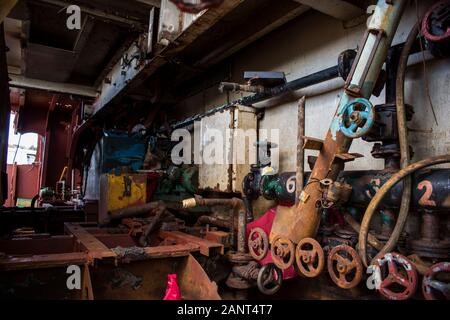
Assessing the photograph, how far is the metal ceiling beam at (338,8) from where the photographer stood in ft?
5.48

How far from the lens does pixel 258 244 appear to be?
63.4 inches

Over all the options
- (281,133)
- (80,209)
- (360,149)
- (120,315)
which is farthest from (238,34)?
(80,209)

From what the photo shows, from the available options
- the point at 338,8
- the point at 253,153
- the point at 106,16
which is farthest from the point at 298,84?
the point at 106,16

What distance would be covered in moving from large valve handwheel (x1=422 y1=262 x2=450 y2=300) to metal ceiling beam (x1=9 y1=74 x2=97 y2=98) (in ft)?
13.5

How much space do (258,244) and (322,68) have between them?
45.8 inches

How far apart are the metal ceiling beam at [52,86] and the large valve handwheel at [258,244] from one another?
11.0 ft

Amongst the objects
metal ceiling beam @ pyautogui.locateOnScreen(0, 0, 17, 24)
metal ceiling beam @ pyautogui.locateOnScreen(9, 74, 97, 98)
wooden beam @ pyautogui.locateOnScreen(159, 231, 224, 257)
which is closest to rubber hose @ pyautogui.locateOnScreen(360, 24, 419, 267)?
wooden beam @ pyautogui.locateOnScreen(159, 231, 224, 257)

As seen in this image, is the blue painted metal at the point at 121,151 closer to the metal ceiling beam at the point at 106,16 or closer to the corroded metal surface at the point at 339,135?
the metal ceiling beam at the point at 106,16

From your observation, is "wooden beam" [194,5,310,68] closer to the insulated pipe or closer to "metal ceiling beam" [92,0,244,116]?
"metal ceiling beam" [92,0,244,116]

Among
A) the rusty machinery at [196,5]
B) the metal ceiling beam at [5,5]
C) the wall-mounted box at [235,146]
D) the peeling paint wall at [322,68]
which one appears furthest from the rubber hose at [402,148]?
the metal ceiling beam at [5,5]

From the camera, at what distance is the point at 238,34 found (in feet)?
8.38

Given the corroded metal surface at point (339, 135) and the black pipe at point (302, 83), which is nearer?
the corroded metal surface at point (339, 135)

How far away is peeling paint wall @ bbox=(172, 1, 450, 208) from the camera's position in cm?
140

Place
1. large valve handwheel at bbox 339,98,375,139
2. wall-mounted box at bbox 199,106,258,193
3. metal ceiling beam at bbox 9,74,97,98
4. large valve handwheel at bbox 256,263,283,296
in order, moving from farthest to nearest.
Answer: metal ceiling beam at bbox 9,74,97,98 < wall-mounted box at bbox 199,106,258,193 < large valve handwheel at bbox 256,263,283,296 < large valve handwheel at bbox 339,98,375,139
